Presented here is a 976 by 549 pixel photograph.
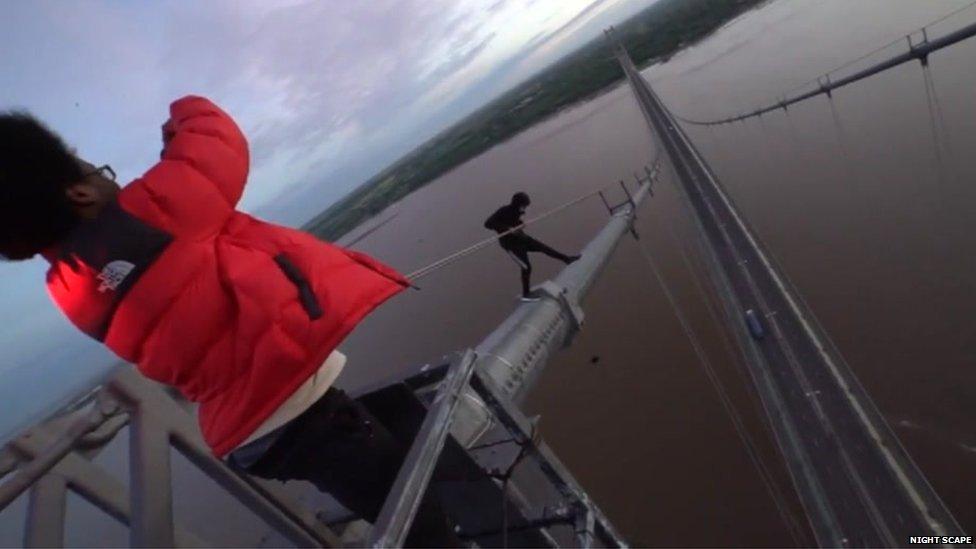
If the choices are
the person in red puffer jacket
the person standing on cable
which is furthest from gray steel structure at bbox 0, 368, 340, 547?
the person standing on cable

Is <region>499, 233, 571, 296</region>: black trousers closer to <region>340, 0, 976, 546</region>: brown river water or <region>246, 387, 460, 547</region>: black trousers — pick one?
<region>340, 0, 976, 546</region>: brown river water

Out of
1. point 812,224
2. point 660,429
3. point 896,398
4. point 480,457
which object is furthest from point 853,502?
point 812,224

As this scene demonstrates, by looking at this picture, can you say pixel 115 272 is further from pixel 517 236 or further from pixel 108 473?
pixel 517 236

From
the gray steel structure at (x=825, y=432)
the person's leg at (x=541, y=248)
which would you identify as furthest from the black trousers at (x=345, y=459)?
the person's leg at (x=541, y=248)

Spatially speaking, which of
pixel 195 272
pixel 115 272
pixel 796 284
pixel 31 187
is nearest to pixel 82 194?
pixel 31 187

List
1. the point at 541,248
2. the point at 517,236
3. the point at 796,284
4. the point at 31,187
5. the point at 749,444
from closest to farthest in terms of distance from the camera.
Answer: the point at 31,187, the point at 749,444, the point at 541,248, the point at 517,236, the point at 796,284

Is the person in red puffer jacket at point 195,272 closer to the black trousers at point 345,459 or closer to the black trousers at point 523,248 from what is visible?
the black trousers at point 345,459
